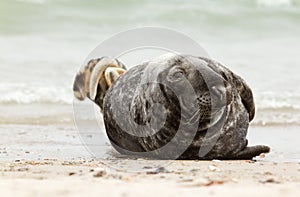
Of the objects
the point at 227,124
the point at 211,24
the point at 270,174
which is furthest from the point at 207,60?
the point at 211,24

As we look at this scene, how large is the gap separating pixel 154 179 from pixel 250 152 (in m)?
1.72

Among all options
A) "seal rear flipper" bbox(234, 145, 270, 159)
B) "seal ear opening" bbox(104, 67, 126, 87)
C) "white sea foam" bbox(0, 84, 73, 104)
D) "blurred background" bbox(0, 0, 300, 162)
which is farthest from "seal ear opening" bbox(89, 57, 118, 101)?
"white sea foam" bbox(0, 84, 73, 104)

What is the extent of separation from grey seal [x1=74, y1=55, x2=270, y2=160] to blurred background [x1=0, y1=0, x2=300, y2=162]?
2.41 meters

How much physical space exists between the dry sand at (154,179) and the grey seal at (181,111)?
232 millimetres

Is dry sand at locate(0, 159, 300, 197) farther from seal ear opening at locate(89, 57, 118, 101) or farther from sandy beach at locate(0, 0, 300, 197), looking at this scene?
seal ear opening at locate(89, 57, 118, 101)

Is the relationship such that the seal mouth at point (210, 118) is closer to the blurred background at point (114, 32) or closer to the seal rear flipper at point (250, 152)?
the seal rear flipper at point (250, 152)

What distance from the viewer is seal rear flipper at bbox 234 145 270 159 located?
528 cm

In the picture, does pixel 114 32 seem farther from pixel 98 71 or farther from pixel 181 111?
pixel 181 111

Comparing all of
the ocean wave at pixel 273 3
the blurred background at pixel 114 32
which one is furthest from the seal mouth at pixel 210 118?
the ocean wave at pixel 273 3

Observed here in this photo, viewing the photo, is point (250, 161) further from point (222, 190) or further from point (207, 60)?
point (222, 190)

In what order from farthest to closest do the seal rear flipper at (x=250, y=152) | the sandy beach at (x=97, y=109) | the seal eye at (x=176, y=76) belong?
the seal rear flipper at (x=250, y=152) < the seal eye at (x=176, y=76) < the sandy beach at (x=97, y=109)

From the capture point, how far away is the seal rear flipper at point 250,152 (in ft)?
17.3

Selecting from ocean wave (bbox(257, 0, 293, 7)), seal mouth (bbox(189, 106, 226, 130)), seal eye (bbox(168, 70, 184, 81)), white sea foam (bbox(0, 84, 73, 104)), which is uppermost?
ocean wave (bbox(257, 0, 293, 7))

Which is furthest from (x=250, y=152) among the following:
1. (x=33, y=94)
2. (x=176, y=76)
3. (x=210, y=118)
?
(x=33, y=94)
